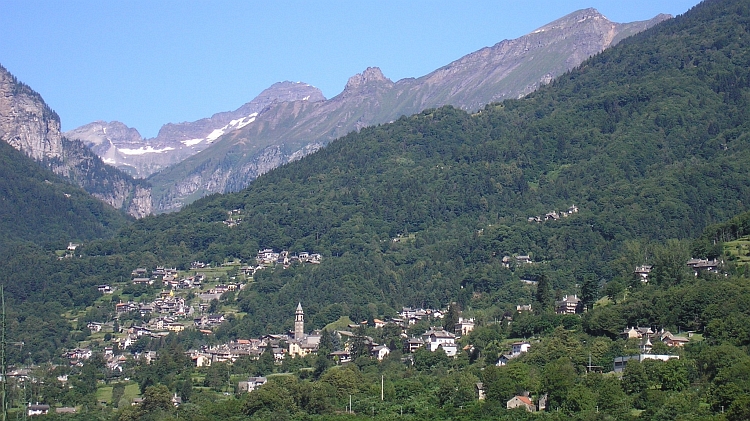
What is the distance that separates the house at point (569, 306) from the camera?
9188cm

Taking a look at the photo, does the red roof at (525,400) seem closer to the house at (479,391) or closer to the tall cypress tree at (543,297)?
the house at (479,391)

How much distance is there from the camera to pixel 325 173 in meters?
174

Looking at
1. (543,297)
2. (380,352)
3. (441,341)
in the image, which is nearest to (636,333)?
(543,297)

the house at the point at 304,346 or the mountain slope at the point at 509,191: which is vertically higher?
the mountain slope at the point at 509,191

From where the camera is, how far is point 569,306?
9369 centimetres

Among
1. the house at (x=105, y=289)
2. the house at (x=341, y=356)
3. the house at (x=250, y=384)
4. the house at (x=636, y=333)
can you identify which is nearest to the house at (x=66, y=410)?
the house at (x=250, y=384)

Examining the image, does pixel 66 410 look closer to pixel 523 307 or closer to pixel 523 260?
pixel 523 307

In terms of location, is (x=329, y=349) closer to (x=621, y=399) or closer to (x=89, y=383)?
(x=89, y=383)

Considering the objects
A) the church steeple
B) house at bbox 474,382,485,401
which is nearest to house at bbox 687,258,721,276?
house at bbox 474,382,485,401

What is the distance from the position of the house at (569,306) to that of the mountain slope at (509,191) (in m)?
8.98

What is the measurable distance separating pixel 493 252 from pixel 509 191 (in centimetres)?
2243

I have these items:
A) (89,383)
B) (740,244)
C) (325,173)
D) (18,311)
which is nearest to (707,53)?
(325,173)

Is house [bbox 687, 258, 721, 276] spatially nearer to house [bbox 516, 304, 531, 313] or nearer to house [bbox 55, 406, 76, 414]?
house [bbox 516, 304, 531, 313]

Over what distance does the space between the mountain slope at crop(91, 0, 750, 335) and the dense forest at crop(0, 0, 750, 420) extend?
32cm
